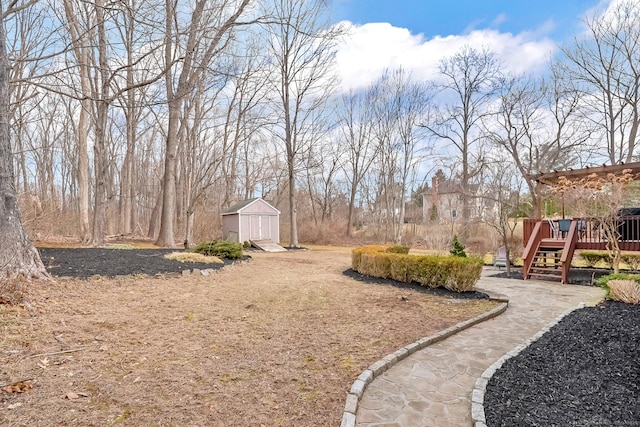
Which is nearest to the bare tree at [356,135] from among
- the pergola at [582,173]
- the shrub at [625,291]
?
the pergola at [582,173]

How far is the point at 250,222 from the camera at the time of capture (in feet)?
59.4

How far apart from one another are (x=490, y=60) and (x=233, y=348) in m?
21.5

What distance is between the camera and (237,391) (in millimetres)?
2740

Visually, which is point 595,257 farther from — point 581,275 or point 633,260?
point 581,275

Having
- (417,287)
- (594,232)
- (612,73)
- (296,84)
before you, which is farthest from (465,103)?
(417,287)

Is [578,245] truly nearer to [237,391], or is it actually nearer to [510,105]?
[237,391]

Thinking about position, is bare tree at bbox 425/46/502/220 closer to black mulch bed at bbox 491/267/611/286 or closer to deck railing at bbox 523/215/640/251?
black mulch bed at bbox 491/267/611/286

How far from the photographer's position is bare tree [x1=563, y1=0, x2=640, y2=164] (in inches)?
549

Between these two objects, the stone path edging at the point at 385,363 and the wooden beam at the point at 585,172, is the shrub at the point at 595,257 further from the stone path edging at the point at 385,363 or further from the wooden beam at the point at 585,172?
the stone path edging at the point at 385,363

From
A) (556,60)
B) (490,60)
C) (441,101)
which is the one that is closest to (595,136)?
(556,60)

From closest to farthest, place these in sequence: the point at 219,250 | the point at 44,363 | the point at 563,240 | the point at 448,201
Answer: the point at 44,363 → the point at 563,240 → the point at 219,250 → the point at 448,201

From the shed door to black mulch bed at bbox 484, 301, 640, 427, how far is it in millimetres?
15546

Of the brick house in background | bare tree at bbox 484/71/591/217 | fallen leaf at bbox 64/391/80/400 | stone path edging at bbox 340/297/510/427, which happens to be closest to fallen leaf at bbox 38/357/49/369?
fallen leaf at bbox 64/391/80/400

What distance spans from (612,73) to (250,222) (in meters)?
17.9
